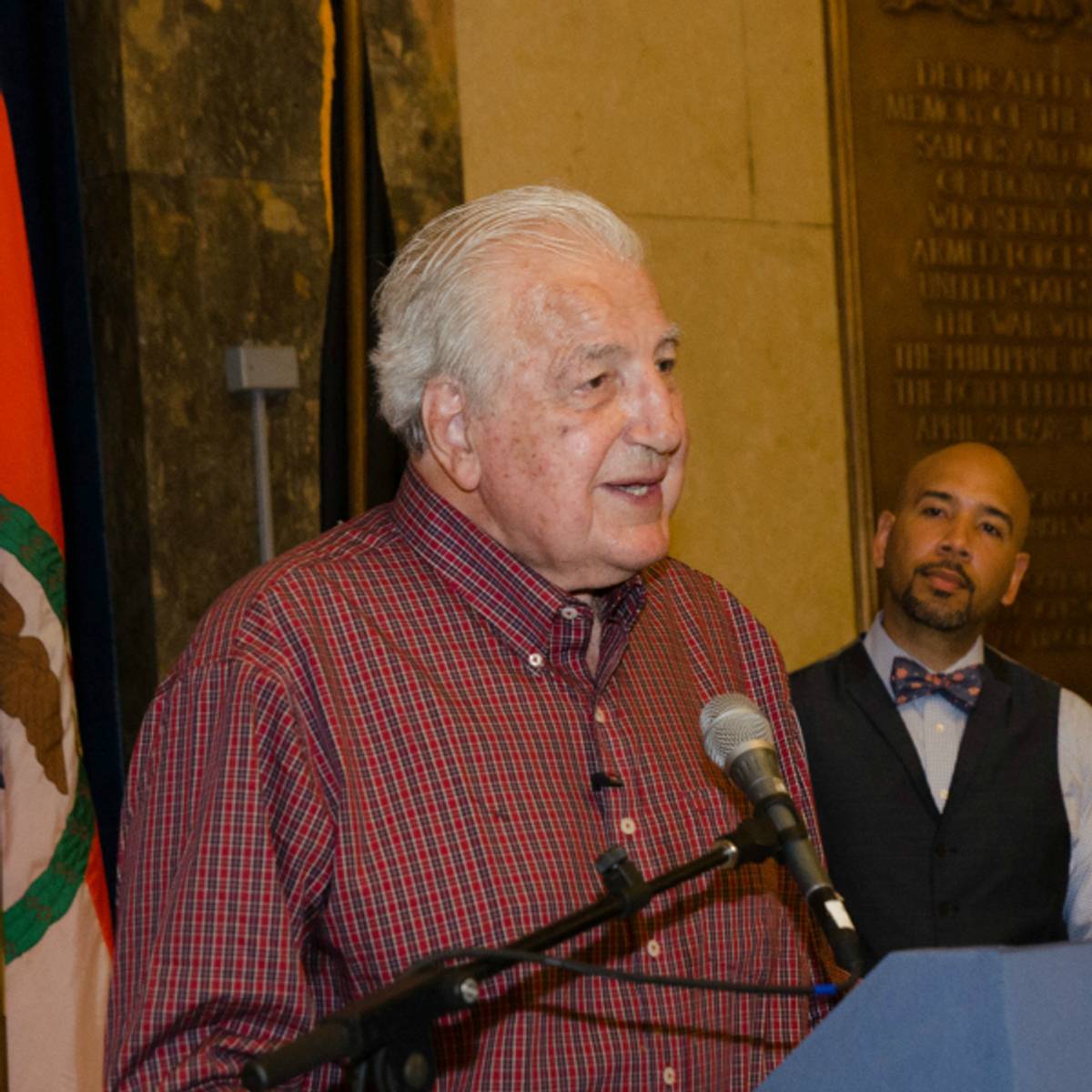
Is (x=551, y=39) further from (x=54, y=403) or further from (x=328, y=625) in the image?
(x=328, y=625)

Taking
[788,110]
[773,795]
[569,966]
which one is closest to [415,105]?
[788,110]

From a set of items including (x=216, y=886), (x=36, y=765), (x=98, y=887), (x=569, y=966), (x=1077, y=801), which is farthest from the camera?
(x=1077, y=801)

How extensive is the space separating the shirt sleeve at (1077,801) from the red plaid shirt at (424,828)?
1.57 meters

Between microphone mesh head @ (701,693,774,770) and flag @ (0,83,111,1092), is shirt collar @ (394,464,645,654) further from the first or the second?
flag @ (0,83,111,1092)

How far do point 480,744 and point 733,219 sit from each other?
2.81 metres

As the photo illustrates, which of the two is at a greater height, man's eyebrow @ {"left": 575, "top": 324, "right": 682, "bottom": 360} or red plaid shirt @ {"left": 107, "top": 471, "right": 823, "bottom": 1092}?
man's eyebrow @ {"left": 575, "top": 324, "right": 682, "bottom": 360}

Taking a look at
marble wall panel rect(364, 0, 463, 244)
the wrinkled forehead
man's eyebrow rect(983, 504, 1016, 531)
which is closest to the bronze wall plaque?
the wrinkled forehead

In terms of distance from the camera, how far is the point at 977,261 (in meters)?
4.70

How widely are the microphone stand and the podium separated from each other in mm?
230

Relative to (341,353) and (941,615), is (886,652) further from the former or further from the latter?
(341,353)

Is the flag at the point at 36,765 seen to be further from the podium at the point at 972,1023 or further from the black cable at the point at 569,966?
the podium at the point at 972,1023

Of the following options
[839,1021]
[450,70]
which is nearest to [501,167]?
[450,70]

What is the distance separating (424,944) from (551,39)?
9.45ft

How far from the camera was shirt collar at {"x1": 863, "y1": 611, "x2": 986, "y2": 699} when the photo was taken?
375 centimetres
